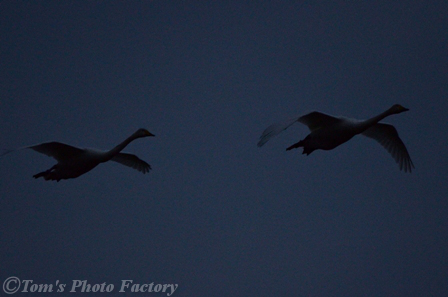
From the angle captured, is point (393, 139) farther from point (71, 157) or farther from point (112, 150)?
point (71, 157)

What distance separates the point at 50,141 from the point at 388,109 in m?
9.44

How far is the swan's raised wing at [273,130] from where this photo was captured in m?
11.0

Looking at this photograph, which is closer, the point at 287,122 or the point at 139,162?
the point at 287,122

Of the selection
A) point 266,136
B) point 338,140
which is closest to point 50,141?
point 266,136

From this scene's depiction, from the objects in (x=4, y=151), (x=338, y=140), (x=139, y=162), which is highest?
(x=139, y=162)

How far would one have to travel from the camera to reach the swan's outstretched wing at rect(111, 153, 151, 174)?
63.9 feet

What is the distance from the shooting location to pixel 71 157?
1580 centimetres

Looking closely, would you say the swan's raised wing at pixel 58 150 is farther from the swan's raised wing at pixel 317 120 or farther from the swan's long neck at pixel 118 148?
the swan's raised wing at pixel 317 120

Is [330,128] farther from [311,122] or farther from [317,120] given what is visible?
[311,122]

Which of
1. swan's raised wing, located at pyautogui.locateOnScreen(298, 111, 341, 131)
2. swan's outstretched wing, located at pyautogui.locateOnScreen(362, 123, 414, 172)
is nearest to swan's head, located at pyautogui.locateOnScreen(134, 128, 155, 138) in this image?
swan's raised wing, located at pyautogui.locateOnScreen(298, 111, 341, 131)

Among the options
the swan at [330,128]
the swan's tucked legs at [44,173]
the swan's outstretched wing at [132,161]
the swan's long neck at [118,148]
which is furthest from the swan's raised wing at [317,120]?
the swan's tucked legs at [44,173]

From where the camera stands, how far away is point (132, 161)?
1983 cm

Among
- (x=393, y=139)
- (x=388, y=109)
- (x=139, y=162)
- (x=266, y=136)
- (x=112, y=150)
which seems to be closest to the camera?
(x=266, y=136)

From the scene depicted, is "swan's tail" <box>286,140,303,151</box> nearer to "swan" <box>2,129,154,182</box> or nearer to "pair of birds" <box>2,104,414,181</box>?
"pair of birds" <box>2,104,414,181</box>
